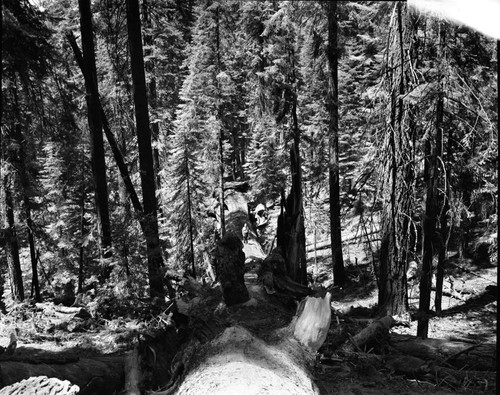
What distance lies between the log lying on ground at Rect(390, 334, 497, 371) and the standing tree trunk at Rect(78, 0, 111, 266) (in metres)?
6.95

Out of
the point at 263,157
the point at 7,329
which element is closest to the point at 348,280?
the point at 263,157

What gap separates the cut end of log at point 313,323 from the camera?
511 centimetres

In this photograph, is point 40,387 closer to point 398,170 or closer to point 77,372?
point 77,372

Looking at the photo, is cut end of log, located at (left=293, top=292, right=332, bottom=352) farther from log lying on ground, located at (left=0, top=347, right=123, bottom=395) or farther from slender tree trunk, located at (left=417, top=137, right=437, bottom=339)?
slender tree trunk, located at (left=417, top=137, right=437, bottom=339)

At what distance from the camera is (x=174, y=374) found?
4742 millimetres

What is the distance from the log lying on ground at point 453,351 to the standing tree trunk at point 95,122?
22.8 feet

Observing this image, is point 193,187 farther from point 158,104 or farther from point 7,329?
point 7,329

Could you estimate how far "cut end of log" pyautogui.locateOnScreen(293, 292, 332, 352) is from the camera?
5.11m

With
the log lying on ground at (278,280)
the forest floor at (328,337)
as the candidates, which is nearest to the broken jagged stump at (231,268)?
the forest floor at (328,337)

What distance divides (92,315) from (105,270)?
3.59 feet

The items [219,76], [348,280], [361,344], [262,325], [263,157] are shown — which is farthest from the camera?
[263,157]

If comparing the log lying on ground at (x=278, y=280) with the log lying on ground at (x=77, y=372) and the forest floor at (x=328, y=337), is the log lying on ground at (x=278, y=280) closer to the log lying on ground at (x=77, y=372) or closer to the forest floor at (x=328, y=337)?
the forest floor at (x=328, y=337)

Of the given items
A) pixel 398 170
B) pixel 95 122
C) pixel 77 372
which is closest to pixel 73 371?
pixel 77 372

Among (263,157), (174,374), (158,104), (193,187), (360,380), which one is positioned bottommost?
(360,380)
